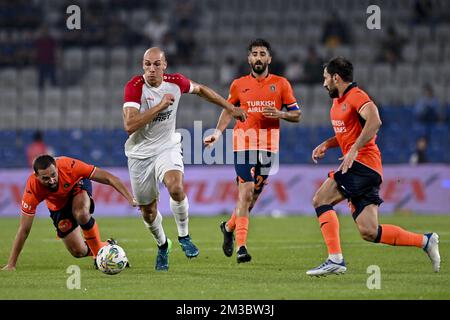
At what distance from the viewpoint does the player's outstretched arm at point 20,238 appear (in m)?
10.4

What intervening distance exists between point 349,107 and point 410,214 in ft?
35.8

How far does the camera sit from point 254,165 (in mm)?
11750

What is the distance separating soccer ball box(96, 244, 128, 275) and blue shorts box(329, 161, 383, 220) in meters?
2.44

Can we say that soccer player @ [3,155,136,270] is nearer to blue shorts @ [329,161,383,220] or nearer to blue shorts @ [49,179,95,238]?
blue shorts @ [49,179,95,238]

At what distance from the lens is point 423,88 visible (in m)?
24.0

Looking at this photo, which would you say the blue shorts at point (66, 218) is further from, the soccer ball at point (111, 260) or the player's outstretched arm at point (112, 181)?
the soccer ball at point (111, 260)

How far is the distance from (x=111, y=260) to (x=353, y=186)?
2.65 meters

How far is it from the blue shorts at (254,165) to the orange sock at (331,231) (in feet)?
6.36

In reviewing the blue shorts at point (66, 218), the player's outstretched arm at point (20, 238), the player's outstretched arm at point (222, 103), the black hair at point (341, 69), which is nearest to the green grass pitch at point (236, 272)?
the player's outstretched arm at point (20, 238)

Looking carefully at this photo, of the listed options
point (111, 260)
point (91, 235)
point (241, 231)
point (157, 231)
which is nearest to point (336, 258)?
point (241, 231)

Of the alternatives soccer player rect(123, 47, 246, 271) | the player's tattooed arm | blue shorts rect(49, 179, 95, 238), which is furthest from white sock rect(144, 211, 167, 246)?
the player's tattooed arm
